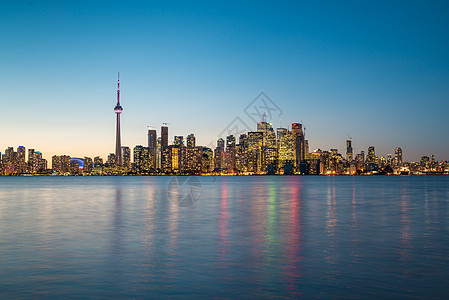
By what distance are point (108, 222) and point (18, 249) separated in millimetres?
16642

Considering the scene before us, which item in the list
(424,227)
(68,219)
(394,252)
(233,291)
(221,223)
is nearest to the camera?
(233,291)

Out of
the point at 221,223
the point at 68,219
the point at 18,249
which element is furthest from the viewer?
the point at 68,219

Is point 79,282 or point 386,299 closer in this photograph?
point 386,299

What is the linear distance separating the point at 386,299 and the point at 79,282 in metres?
13.0

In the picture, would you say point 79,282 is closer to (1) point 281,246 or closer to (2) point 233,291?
(2) point 233,291

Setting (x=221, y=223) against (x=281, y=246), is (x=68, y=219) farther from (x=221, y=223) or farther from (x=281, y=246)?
(x=281, y=246)

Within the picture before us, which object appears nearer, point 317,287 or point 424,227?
point 317,287

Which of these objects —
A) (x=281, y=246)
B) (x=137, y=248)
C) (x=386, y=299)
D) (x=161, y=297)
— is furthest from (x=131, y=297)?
(x=281, y=246)

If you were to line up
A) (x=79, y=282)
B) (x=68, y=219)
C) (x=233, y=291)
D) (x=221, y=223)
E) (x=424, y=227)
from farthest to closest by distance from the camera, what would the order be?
(x=68, y=219) → (x=221, y=223) → (x=424, y=227) → (x=79, y=282) → (x=233, y=291)

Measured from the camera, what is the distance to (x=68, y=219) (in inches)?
1900

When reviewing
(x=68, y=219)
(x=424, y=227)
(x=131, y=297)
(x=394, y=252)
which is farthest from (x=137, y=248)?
(x=424, y=227)

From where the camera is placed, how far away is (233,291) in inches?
Result: 699

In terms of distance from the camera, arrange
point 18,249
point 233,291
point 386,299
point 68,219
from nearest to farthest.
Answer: point 386,299 < point 233,291 < point 18,249 < point 68,219

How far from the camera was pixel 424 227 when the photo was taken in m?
40.2
